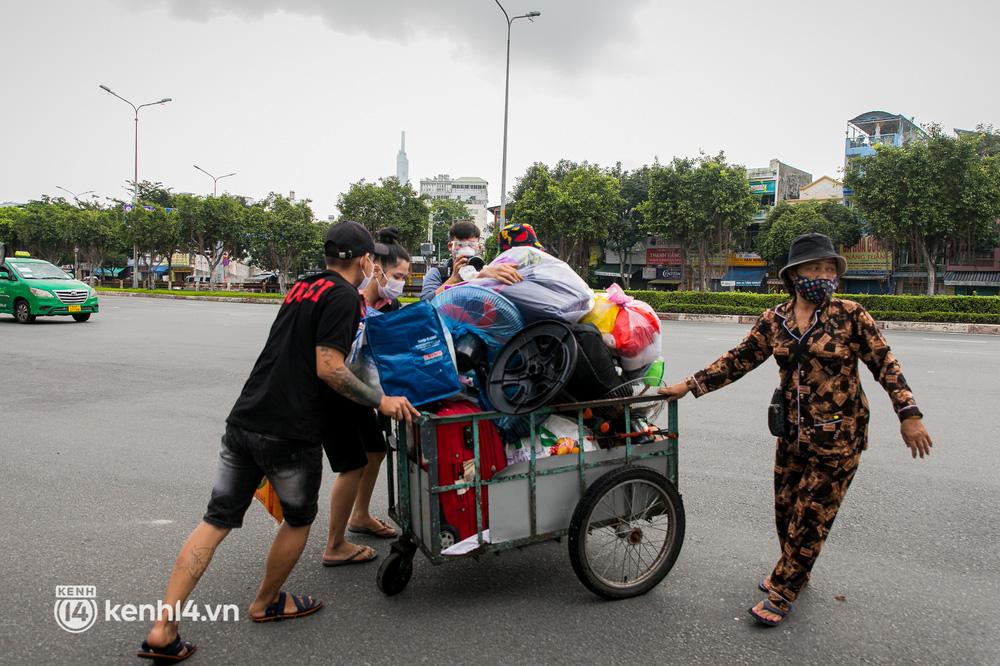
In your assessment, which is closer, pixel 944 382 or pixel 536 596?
pixel 536 596

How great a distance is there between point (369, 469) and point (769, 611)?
2024 mm

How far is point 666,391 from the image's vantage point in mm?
3049

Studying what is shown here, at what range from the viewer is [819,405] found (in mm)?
2742

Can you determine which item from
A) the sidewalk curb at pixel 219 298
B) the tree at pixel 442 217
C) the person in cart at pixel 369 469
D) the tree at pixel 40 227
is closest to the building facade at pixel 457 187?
the tree at pixel 442 217

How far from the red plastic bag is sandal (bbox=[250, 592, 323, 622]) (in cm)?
170

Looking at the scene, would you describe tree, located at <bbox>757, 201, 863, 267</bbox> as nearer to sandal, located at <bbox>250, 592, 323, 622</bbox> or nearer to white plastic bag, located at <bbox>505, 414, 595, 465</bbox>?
white plastic bag, located at <bbox>505, 414, 595, 465</bbox>

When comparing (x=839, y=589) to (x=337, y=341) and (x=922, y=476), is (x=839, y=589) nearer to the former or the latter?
(x=922, y=476)

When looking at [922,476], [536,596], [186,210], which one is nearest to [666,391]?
[536,596]

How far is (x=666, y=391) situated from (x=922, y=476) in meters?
2.73

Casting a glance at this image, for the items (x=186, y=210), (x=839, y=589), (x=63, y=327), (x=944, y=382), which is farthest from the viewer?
(x=186, y=210)

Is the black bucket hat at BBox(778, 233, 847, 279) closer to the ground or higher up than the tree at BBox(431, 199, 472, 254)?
closer to the ground

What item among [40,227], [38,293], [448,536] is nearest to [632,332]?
[448,536]

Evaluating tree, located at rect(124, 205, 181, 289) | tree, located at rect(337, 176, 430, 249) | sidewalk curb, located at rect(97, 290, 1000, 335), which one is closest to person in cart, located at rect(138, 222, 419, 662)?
sidewalk curb, located at rect(97, 290, 1000, 335)

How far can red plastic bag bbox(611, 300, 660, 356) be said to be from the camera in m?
3.00
